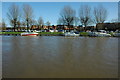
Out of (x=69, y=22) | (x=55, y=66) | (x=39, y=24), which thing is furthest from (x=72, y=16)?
(x=55, y=66)

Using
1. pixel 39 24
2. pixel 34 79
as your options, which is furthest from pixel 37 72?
pixel 39 24

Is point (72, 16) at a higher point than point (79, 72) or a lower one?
higher

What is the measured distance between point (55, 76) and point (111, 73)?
2671mm

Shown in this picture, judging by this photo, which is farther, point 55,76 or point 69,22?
point 69,22

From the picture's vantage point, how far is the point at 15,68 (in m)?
7.95

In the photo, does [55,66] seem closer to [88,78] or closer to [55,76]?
[55,76]

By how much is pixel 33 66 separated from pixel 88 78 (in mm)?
3200

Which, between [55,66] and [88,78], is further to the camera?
[55,66]

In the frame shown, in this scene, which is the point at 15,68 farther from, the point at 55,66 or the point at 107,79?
the point at 107,79

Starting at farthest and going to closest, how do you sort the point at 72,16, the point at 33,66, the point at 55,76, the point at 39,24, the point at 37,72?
the point at 39,24, the point at 72,16, the point at 33,66, the point at 37,72, the point at 55,76

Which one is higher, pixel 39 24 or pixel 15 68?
pixel 39 24

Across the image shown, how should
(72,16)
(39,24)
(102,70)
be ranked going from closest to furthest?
1. (102,70)
2. (72,16)
3. (39,24)

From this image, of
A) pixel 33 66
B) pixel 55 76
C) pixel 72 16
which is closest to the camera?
pixel 55 76

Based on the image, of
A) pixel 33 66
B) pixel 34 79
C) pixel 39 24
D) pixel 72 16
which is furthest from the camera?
pixel 39 24
